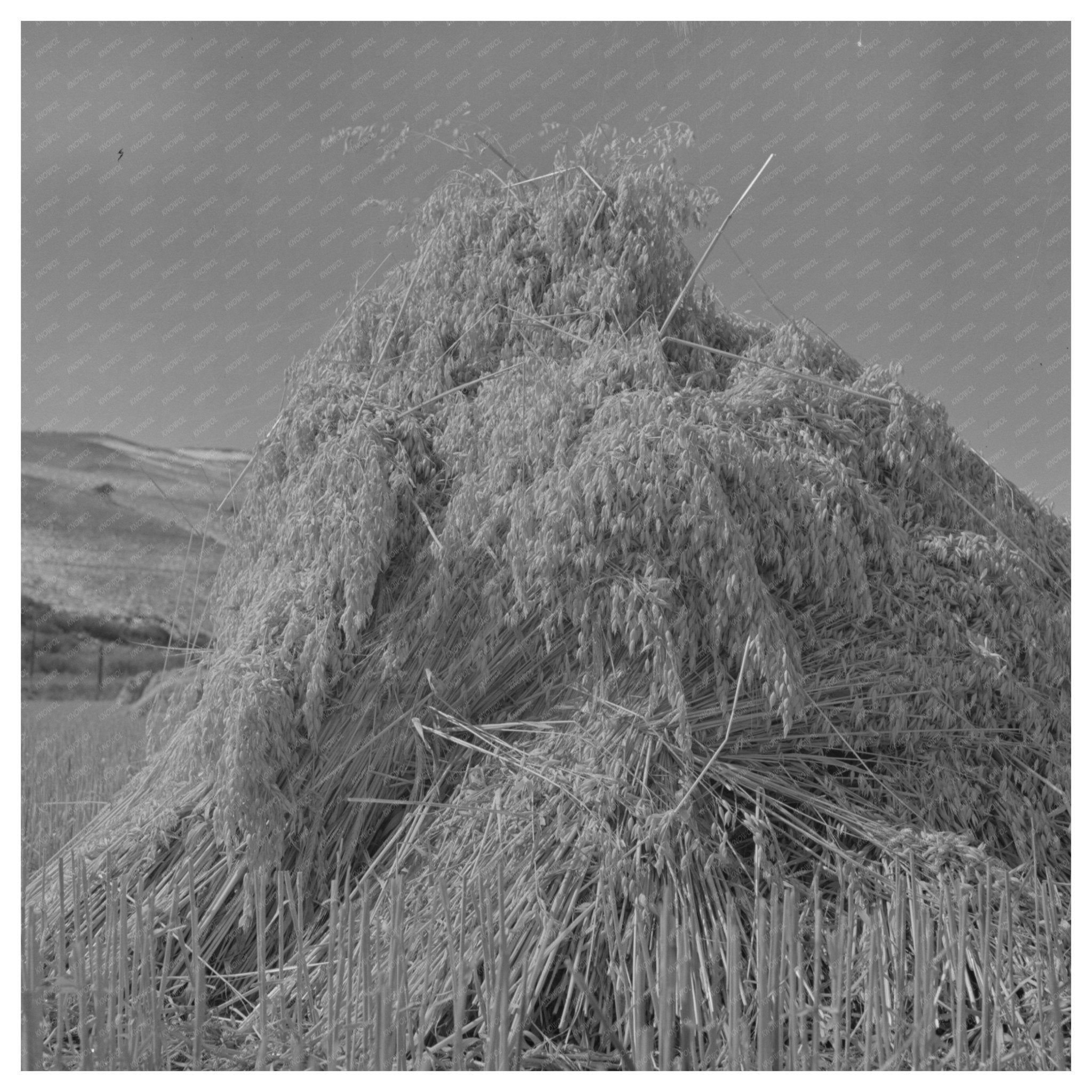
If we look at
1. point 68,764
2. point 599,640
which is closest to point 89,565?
point 68,764

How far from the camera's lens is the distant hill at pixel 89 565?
9.43m

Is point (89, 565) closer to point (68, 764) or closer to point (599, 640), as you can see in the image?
point (68, 764)

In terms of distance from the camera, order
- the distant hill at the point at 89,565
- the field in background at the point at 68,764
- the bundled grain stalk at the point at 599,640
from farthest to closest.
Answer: the distant hill at the point at 89,565 < the field in background at the point at 68,764 < the bundled grain stalk at the point at 599,640

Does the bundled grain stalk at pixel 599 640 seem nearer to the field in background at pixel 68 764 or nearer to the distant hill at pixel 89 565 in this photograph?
the field in background at pixel 68 764

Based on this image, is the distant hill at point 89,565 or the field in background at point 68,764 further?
the distant hill at point 89,565

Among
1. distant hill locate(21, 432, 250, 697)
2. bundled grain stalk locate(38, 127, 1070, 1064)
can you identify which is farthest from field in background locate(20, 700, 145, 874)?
bundled grain stalk locate(38, 127, 1070, 1064)

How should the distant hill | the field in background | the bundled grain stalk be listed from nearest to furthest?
1. the bundled grain stalk
2. the field in background
3. the distant hill

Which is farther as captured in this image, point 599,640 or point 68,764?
point 68,764

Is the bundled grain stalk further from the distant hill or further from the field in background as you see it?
the distant hill

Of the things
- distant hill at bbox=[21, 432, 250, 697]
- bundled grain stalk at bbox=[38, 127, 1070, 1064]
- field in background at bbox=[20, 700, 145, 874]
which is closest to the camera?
bundled grain stalk at bbox=[38, 127, 1070, 1064]

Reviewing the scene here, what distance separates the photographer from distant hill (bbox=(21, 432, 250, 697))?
371 inches

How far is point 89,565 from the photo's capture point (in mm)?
10422

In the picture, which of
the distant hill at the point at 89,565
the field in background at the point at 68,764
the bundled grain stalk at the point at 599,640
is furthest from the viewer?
the distant hill at the point at 89,565

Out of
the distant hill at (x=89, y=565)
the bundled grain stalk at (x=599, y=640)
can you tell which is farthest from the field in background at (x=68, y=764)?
the bundled grain stalk at (x=599, y=640)
